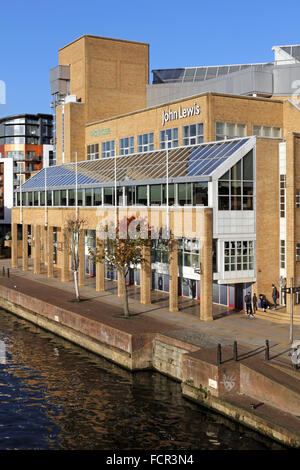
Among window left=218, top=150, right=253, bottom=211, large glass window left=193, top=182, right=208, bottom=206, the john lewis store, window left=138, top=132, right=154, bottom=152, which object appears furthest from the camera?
window left=138, top=132, right=154, bottom=152

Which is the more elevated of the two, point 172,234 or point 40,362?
point 172,234

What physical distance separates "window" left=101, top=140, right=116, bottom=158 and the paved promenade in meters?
18.8

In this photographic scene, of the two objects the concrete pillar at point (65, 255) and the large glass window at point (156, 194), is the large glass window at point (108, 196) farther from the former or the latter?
the concrete pillar at point (65, 255)

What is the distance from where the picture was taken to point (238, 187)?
3981 centimetres

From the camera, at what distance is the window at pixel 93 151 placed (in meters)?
70.2

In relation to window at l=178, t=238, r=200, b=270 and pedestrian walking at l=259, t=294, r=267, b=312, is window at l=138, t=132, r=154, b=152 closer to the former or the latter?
window at l=178, t=238, r=200, b=270

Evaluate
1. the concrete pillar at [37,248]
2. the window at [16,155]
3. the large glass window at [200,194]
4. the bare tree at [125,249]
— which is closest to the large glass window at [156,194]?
the bare tree at [125,249]

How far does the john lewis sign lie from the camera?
5238cm

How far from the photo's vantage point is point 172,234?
4191 centimetres

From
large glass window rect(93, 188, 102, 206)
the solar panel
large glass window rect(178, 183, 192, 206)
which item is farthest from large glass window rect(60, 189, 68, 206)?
large glass window rect(178, 183, 192, 206)
